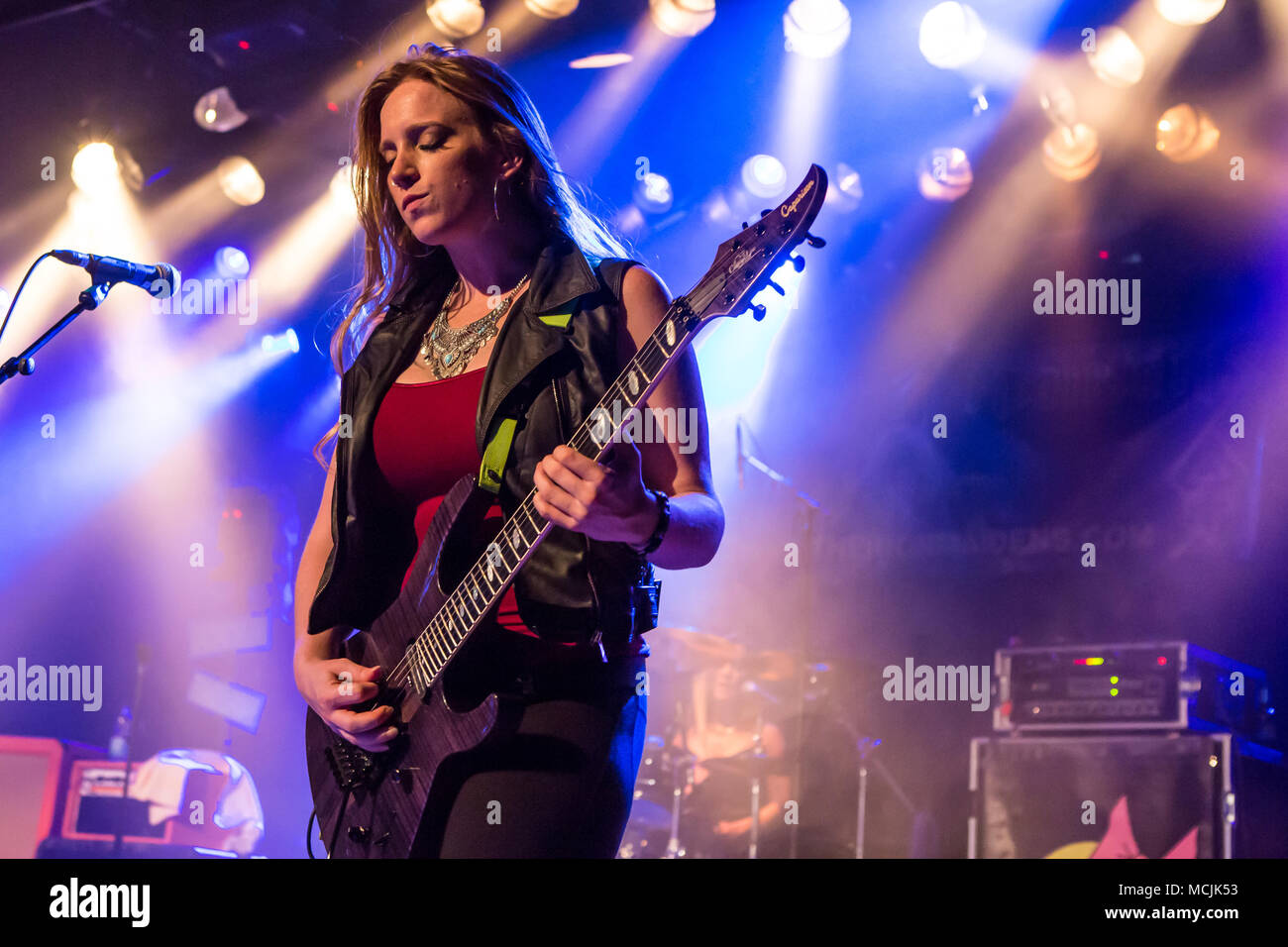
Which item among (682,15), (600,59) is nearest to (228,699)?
(600,59)

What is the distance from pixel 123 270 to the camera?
9.78 ft

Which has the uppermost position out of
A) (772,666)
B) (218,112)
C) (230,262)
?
(218,112)

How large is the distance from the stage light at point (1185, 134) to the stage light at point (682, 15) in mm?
2386

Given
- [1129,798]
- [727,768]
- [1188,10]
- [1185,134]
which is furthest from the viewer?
[727,768]

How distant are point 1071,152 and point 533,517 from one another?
5.07 metres

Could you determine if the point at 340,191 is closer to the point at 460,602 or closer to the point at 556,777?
the point at 460,602

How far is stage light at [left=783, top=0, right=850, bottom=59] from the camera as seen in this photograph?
545 cm

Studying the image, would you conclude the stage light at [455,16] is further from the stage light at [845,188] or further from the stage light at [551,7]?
the stage light at [845,188]

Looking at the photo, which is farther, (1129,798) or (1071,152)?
(1071,152)

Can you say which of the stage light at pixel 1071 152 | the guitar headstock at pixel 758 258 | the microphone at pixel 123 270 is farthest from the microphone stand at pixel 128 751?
the stage light at pixel 1071 152

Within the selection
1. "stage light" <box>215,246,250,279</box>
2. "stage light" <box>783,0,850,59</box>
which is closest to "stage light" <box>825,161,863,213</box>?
"stage light" <box>783,0,850,59</box>

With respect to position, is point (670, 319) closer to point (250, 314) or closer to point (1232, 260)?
point (1232, 260)

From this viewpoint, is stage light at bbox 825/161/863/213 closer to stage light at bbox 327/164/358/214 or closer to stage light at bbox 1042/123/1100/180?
stage light at bbox 1042/123/1100/180

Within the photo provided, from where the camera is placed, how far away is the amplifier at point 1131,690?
431 centimetres
